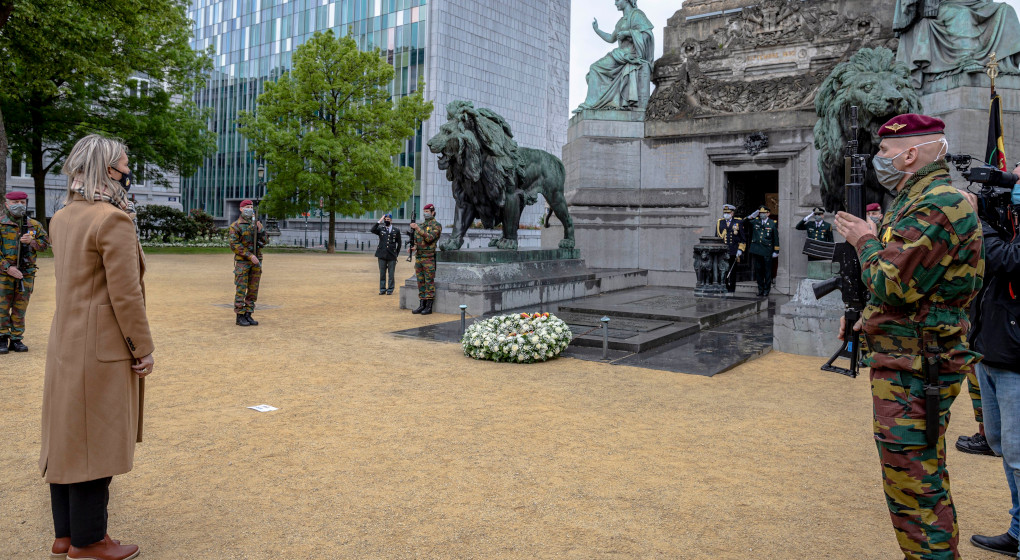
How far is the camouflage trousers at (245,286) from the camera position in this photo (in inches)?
426

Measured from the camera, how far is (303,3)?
64.6 meters

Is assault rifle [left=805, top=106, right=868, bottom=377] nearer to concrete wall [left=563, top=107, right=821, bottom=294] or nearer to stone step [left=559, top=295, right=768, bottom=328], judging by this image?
stone step [left=559, top=295, right=768, bottom=328]

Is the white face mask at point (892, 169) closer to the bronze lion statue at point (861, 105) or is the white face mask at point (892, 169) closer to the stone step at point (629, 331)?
the bronze lion statue at point (861, 105)

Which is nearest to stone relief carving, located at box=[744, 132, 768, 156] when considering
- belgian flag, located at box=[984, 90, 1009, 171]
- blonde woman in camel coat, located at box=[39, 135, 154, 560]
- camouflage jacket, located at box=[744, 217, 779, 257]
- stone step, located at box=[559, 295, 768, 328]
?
camouflage jacket, located at box=[744, 217, 779, 257]

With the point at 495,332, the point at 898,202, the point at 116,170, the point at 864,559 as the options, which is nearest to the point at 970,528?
the point at 864,559

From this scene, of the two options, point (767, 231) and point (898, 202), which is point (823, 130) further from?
point (898, 202)

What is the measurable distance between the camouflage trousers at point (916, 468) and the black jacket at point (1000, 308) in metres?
0.60

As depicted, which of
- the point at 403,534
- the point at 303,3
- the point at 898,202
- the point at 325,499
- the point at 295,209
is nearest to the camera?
the point at 898,202

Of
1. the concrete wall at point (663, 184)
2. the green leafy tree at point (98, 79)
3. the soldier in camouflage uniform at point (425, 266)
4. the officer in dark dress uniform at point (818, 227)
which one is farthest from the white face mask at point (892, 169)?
the green leafy tree at point (98, 79)

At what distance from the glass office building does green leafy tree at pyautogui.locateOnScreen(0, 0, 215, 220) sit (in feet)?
75.8

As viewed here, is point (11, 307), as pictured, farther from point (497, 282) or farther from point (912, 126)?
point (912, 126)

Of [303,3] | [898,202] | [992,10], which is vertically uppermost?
[303,3]

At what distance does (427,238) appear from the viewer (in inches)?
484

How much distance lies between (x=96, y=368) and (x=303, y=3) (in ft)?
226
